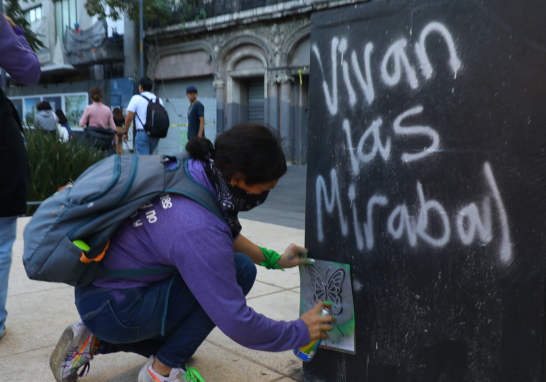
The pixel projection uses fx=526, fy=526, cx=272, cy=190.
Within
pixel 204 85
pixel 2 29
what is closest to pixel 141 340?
pixel 2 29

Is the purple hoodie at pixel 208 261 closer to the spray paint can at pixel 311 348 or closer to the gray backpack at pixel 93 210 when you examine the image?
the gray backpack at pixel 93 210

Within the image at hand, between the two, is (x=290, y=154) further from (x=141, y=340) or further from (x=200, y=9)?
(x=141, y=340)

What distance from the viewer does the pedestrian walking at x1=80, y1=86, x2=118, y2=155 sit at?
7.93 meters

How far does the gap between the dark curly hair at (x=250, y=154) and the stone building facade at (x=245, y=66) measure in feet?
34.6

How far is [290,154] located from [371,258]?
1217cm

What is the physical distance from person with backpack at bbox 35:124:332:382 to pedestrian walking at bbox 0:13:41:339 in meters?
0.65

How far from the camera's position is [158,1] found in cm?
1659

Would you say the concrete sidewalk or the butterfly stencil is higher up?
the butterfly stencil

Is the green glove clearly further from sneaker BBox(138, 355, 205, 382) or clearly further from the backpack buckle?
the backpack buckle

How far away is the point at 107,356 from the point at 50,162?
455 cm

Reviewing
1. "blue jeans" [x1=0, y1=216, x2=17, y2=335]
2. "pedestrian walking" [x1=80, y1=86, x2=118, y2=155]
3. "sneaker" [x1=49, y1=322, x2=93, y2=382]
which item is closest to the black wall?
"sneaker" [x1=49, y1=322, x2=93, y2=382]

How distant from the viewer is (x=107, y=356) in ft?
8.04

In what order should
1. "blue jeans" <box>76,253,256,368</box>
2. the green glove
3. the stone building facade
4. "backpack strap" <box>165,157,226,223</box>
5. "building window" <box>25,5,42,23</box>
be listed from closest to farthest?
"backpack strap" <box>165,157,226,223</box>
"blue jeans" <box>76,253,256,368</box>
the green glove
the stone building facade
"building window" <box>25,5,42,23</box>

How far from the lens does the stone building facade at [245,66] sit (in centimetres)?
1370
